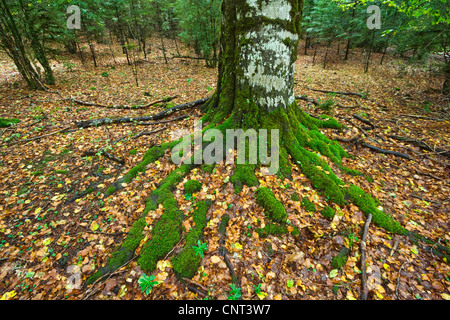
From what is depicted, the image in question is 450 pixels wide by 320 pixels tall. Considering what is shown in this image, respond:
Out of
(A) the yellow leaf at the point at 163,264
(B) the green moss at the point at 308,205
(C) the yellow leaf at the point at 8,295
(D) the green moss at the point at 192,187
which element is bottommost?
(C) the yellow leaf at the point at 8,295

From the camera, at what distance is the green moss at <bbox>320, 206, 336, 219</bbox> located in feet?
10.7

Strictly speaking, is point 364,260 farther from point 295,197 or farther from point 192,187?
point 192,187

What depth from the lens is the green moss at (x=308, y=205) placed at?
11.0 ft

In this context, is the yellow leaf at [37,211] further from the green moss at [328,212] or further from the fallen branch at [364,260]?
the fallen branch at [364,260]

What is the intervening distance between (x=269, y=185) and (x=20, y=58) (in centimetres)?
1308

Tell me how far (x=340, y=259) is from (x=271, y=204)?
125cm

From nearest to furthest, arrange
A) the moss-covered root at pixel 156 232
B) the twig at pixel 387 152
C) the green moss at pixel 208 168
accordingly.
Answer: the moss-covered root at pixel 156 232
the green moss at pixel 208 168
the twig at pixel 387 152

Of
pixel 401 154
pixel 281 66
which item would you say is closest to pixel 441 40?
pixel 401 154

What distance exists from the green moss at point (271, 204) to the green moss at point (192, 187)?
3.75ft

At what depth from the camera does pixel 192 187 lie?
3.67 metres

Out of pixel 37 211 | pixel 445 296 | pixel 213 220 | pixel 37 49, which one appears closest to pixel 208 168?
pixel 213 220

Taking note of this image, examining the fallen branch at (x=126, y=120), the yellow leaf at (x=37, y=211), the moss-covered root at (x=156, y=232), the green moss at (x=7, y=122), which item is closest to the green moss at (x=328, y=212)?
the moss-covered root at (x=156, y=232)

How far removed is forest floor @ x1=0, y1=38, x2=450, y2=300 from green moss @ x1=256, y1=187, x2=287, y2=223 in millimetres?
120

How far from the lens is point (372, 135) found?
599 cm
